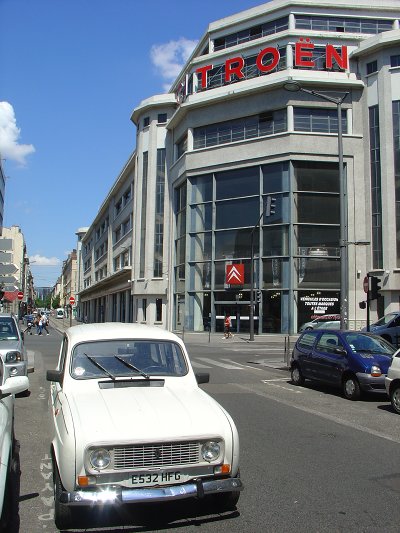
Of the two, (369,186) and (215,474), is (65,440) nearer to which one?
(215,474)

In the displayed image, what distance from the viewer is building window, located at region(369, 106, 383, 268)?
36156 mm

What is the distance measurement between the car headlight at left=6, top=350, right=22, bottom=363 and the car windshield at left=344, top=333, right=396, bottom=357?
7378mm

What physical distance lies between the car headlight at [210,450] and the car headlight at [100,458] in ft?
2.49

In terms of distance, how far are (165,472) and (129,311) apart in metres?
53.0

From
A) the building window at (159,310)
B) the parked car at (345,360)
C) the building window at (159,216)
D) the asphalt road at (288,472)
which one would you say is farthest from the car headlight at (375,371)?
the building window at (159,216)

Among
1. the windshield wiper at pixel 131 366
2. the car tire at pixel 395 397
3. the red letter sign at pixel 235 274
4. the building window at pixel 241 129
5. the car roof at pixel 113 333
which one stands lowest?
the car tire at pixel 395 397

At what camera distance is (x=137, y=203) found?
51.2 metres

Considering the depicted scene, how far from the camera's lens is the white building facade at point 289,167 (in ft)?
119

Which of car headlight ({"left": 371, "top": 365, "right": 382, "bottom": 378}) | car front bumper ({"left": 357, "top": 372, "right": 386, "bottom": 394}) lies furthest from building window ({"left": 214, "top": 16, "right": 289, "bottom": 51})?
car front bumper ({"left": 357, "top": 372, "right": 386, "bottom": 394})

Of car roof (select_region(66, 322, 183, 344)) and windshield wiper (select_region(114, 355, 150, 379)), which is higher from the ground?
car roof (select_region(66, 322, 183, 344))

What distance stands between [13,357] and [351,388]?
7.32 metres

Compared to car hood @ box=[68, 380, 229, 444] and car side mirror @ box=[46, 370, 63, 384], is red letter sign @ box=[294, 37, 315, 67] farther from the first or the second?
car hood @ box=[68, 380, 229, 444]

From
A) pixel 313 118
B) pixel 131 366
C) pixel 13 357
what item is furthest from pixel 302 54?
pixel 131 366

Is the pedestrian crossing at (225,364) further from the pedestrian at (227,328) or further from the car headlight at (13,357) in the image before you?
the pedestrian at (227,328)
